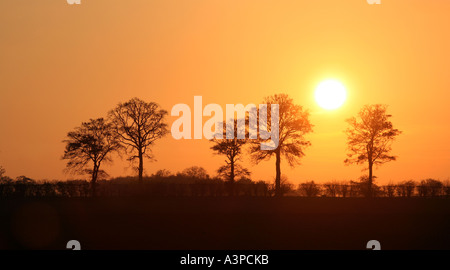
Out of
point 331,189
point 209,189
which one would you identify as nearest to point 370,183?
point 331,189

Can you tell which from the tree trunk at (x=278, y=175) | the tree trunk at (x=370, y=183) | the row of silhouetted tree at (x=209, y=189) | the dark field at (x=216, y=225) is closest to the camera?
the dark field at (x=216, y=225)

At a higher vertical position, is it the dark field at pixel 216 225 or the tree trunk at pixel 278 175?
the tree trunk at pixel 278 175

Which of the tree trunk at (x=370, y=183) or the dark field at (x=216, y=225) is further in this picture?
the tree trunk at (x=370, y=183)

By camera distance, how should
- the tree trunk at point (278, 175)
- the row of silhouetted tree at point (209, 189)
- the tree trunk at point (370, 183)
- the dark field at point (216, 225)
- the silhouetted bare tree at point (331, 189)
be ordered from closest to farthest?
the dark field at point (216, 225)
the row of silhouetted tree at point (209, 189)
the tree trunk at point (278, 175)
the tree trunk at point (370, 183)
the silhouetted bare tree at point (331, 189)

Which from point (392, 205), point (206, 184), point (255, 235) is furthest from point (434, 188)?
point (255, 235)

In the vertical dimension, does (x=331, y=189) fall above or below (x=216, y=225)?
above

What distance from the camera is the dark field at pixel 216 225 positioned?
118ft

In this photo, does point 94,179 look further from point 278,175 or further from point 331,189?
point 331,189

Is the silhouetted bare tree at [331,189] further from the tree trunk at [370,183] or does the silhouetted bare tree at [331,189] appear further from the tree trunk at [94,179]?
the tree trunk at [94,179]

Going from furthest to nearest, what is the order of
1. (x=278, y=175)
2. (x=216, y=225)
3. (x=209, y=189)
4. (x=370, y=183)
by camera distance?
(x=370, y=183) < (x=278, y=175) < (x=209, y=189) < (x=216, y=225)

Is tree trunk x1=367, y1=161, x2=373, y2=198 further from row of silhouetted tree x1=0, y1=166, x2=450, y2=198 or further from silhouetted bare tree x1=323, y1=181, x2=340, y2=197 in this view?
silhouetted bare tree x1=323, y1=181, x2=340, y2=197

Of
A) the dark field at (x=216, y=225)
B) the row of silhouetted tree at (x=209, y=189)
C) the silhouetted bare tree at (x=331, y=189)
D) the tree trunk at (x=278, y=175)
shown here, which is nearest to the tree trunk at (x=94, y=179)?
the row of silhouetted tree at (x=209, y=189)

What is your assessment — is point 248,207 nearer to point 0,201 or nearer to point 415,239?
point 415,239

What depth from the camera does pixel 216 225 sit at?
41.2 meters
